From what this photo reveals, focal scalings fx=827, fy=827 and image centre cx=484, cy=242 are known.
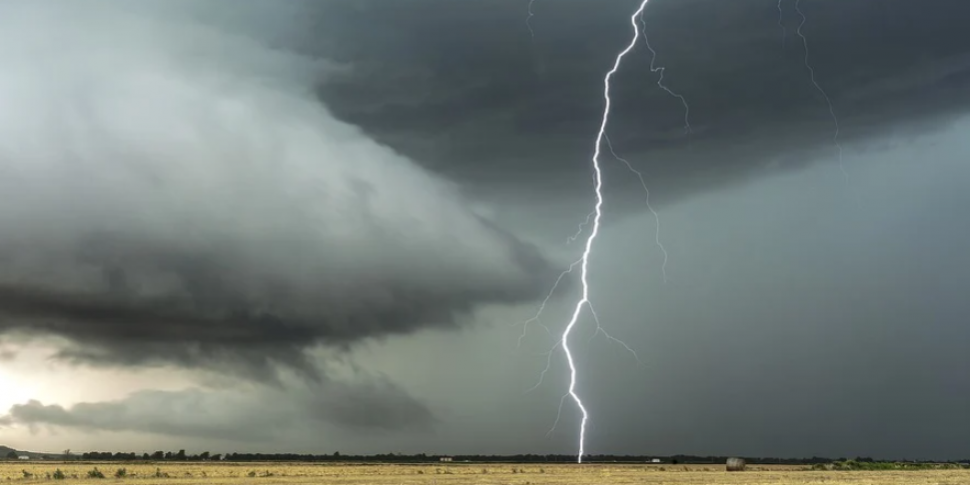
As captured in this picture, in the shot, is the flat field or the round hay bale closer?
the flat field

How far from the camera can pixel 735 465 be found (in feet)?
301

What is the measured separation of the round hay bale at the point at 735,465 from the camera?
91.0 m

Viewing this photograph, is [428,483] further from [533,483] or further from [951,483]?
[951,483]

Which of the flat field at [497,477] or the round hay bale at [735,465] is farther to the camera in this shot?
the round hay bale at [735,465]

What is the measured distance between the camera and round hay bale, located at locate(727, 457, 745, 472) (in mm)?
91000

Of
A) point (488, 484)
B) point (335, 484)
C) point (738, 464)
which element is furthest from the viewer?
point (738, 464)

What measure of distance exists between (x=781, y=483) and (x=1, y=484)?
52341 mm

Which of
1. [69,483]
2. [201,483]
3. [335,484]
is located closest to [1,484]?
[69,483]

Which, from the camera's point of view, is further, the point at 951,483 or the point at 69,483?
the point at 69,483

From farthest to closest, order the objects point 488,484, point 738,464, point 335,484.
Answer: point 738,464 → point 335,484 → point 488,484

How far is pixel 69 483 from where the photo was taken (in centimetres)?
5731

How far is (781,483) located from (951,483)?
35.9ft

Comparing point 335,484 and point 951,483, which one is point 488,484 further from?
point 951,483

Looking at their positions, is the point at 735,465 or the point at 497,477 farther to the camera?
the point at 735,465
